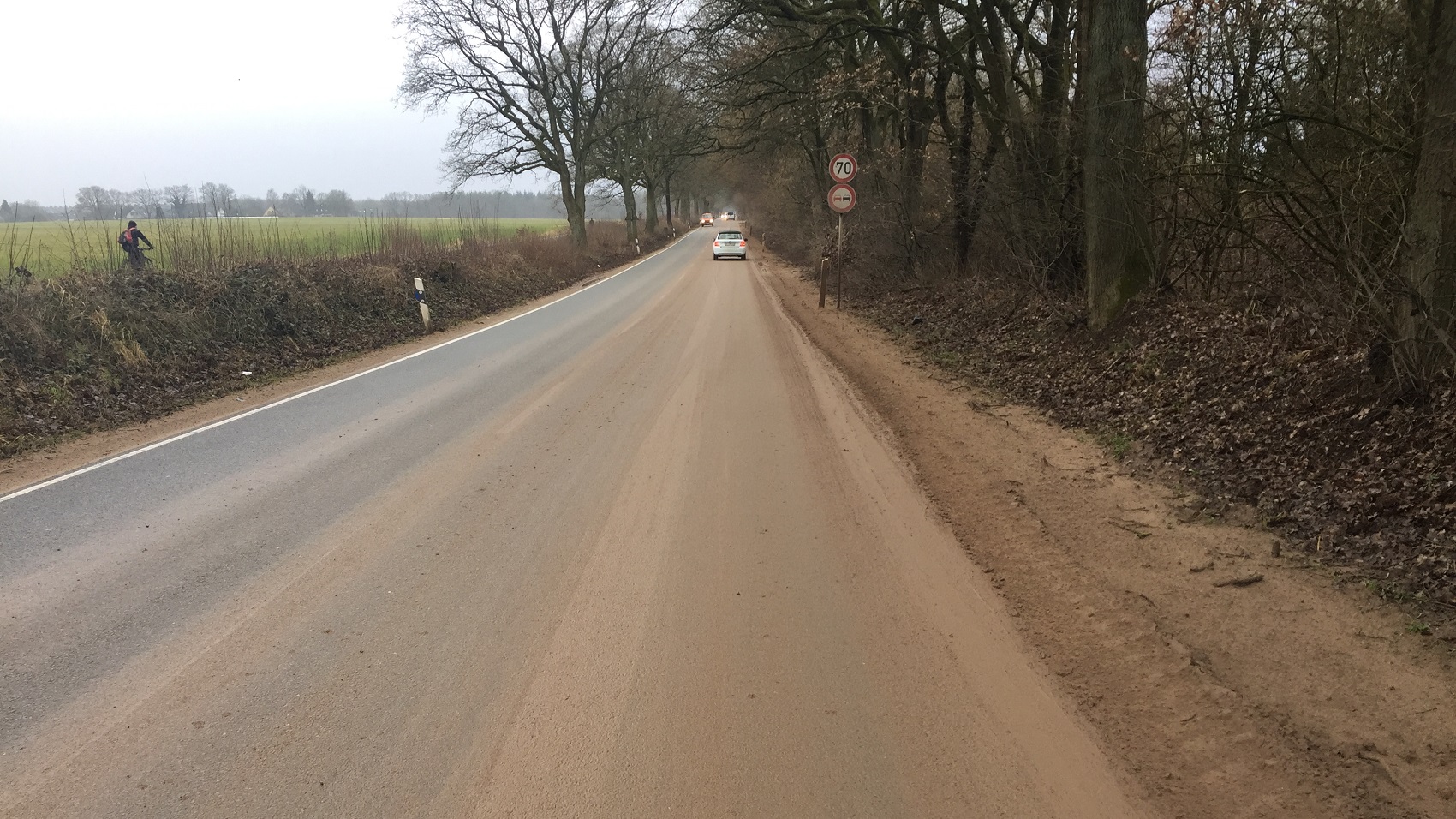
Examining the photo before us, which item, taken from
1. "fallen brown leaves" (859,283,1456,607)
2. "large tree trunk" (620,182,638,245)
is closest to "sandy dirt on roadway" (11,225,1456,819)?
"fallen brown leaves" (859,283,1456,607)

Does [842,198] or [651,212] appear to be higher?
[651,212]

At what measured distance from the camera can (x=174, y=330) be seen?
11656 mm

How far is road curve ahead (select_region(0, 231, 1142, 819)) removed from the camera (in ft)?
9.57

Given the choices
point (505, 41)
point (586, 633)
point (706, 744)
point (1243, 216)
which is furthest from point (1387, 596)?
point (505, 41)

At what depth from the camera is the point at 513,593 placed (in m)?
4.40

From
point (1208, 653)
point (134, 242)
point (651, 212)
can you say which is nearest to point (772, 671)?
point (1208, 653)

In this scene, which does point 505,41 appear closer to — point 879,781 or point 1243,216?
point 1243,216

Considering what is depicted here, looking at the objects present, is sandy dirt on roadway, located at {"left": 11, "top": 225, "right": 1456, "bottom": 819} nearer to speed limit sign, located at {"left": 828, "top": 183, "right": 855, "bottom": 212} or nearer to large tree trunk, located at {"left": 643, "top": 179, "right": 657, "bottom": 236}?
speed limit sign, located at {"left": 828, "top": 183, "right": 855, "bottom": 212}

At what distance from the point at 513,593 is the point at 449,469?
8.43 feet

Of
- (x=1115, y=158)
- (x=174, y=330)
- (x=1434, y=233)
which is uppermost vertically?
(x=1115, y=158)

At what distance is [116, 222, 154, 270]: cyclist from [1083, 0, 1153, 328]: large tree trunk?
14388 millimetres

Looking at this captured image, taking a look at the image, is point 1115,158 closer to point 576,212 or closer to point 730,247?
point 576,212

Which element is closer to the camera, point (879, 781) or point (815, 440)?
point (879, 781)

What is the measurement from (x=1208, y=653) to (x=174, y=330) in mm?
13330
